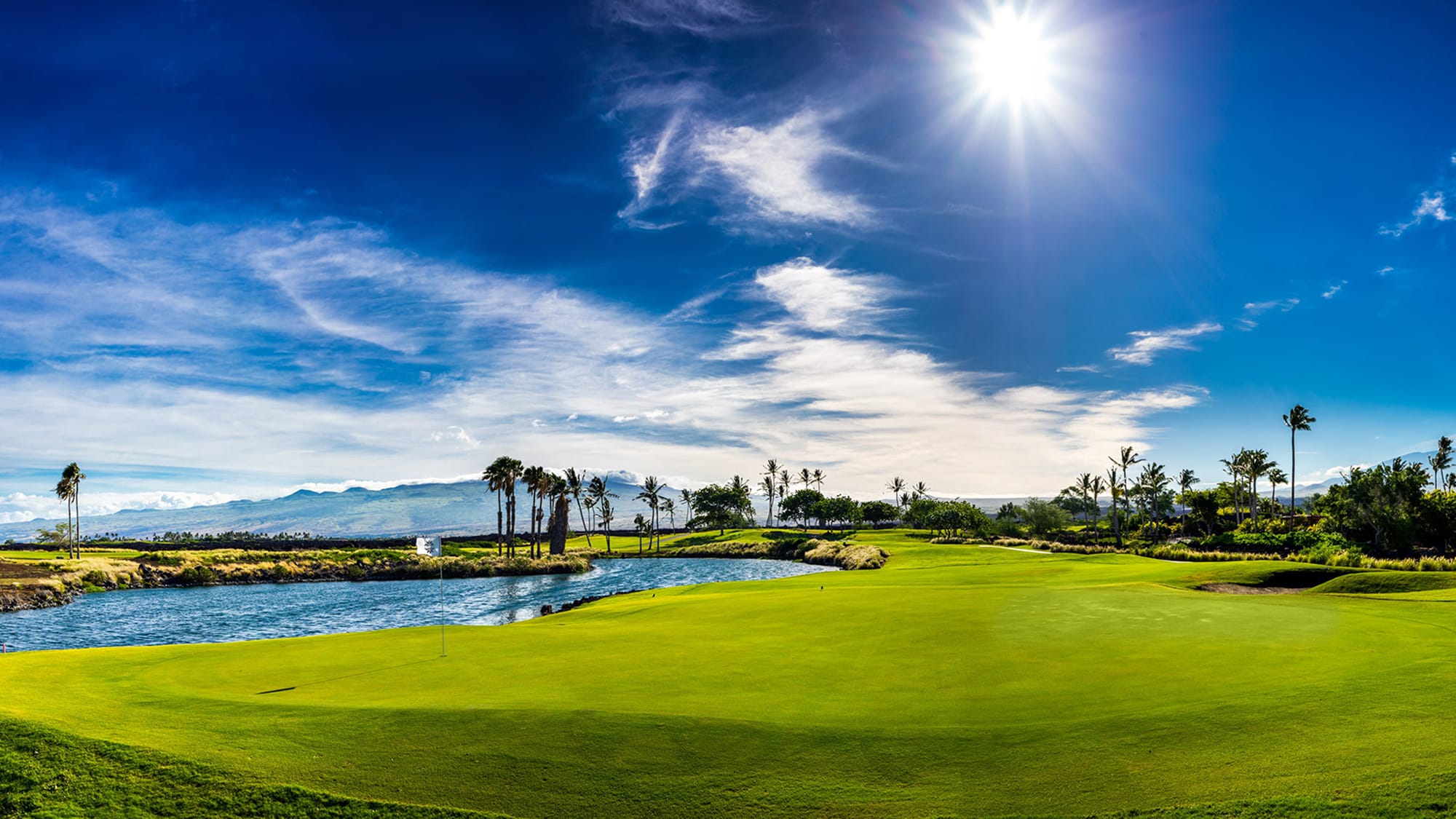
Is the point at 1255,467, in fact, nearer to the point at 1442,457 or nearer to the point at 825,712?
the point at 1442,457

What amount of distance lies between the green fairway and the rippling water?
24.7 metres

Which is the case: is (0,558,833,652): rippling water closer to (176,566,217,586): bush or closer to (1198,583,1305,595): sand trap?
(176,566,217,586): bush

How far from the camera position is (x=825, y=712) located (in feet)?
41.0

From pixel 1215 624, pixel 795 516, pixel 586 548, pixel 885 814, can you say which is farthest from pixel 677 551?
pixel 885 814

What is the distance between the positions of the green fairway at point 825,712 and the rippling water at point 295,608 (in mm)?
24664

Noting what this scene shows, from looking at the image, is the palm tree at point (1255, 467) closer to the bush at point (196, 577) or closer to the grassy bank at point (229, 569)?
the grassy bank at point (229, 569)

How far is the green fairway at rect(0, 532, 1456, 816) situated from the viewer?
9539mm

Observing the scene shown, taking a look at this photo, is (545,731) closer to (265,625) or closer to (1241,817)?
(1241,817)

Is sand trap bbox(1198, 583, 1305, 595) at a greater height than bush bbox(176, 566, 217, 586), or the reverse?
sand trap bbox(1198, 583, 1305, 595)

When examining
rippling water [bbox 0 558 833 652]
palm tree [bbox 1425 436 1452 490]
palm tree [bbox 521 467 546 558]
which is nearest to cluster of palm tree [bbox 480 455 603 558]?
palm tree [bbox 521 467 546 558]

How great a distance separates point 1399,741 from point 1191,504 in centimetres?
11185

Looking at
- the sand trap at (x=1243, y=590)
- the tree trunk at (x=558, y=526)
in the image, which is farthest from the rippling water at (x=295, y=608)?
the sand trap at (x=1243, y=590)

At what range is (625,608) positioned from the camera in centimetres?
3431

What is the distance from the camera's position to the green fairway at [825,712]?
31.3ft
